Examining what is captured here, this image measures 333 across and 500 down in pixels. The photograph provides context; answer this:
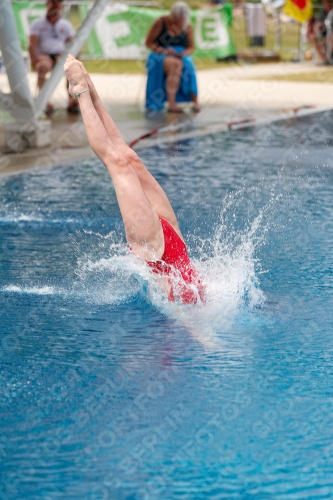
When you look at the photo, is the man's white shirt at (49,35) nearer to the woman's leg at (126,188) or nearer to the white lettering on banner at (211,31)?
the woman's leg at (126,188)

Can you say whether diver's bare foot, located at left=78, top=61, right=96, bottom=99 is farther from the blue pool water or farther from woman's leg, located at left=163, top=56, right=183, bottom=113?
woman's leg, located at left=163, top=56, right=183, bottom=113

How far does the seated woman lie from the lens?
13117 millimetres

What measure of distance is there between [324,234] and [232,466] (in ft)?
11.5

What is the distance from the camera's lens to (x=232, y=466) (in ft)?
10.8

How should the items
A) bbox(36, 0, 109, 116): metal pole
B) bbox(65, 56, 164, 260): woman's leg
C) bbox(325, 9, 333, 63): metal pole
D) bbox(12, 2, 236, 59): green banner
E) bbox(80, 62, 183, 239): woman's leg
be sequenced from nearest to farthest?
bbox(65, 56, 164, 260): woman's leg, bbox(80, 62, 183, 239): woman's leg, bbox(36, 0, 109, 116): metal pole, bbox(12, 2, 236, 59): green banner, bbox(325, 9, 333, 63): metal pole

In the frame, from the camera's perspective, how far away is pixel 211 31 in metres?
21.9

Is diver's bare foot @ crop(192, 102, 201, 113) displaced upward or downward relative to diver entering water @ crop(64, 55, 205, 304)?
downward

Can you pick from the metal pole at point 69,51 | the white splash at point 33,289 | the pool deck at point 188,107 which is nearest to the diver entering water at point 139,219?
the white splash at point 33,289

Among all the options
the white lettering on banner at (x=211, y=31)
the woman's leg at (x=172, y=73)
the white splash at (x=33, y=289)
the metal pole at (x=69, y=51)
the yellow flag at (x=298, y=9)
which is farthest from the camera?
the yellow flag at (x=298, y=9)

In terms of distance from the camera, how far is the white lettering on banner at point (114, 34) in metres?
19.8

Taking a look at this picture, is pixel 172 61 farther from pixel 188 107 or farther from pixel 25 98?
pixel 25 98

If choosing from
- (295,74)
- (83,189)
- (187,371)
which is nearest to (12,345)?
(187,371)

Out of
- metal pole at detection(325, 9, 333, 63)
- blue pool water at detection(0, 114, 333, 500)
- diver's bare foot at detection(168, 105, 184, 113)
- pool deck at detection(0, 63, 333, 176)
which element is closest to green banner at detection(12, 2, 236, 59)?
pool deck at detection(0, 63, 333, 176)

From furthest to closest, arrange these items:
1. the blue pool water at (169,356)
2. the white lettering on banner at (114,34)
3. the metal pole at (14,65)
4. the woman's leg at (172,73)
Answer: the white lettering on banner at (114,34) < the woman's leg at (172,73) < the metal pole at (14,65) < the blue pool water at (169,356)
